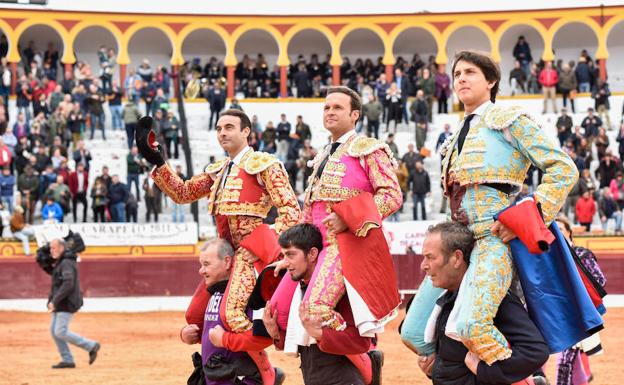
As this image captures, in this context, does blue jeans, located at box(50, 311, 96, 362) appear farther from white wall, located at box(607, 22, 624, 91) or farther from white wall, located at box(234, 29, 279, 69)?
white wall, located at box(607, 22, 624, 91)

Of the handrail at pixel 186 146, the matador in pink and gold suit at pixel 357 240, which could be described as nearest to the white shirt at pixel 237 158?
the matador in pink and gold suit at pixel 357 240

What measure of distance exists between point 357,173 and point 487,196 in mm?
1160

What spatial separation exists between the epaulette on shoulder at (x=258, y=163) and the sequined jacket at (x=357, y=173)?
1.95 ft

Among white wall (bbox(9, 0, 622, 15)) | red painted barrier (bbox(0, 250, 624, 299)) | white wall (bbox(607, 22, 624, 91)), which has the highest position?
white wall (bbox(9, 0, 622, 15))

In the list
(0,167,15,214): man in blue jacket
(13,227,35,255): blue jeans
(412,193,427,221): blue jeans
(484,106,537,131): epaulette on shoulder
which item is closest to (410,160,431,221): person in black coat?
(412,193,427,221): blue jeans

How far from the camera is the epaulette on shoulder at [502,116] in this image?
474 centimetres

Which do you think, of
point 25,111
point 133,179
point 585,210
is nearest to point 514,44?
point 585,210

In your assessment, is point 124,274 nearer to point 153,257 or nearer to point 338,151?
point 153,257

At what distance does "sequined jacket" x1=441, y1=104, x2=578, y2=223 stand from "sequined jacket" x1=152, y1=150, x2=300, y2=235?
5.28ft

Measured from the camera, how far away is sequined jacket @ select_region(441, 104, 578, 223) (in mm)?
4605

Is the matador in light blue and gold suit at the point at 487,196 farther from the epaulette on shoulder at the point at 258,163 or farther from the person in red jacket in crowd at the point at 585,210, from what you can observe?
the person in red jacket in crowd at the point at 585,210

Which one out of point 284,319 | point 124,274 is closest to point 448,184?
point 284,319

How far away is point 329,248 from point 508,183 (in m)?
1.21

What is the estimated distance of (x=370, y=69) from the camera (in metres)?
32.3
